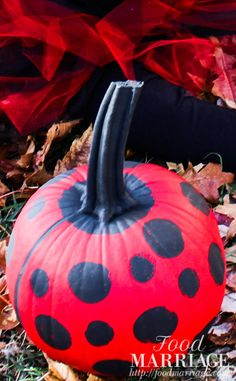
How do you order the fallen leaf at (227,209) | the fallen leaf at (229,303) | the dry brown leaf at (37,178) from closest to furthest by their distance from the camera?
the fallen leaf at (229,303)
the fallen leaf at (227,209)
the dry brown leaf at (37,178)

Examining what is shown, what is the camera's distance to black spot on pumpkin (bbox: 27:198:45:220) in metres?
1.17

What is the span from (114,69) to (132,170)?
0.63 metres

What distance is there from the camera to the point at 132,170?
4.04ft

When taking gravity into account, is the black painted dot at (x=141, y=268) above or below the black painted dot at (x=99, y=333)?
above

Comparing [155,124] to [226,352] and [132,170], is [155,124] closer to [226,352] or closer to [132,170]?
[132,170]

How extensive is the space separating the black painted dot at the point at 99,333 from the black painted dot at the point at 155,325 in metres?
0.05

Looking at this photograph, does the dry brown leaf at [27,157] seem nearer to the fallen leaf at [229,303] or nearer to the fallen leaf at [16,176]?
the fallen leaf at [16,176]

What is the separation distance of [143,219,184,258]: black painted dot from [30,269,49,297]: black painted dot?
0.19 metres

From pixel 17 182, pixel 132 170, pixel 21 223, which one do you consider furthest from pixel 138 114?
pixel 21 223

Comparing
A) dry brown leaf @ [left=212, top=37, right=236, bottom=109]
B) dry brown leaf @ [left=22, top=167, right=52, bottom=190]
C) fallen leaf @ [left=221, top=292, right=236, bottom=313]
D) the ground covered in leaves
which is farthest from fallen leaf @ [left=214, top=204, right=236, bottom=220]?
dry brown leaf @ [left=22, top=167, right=52, bottom=190]

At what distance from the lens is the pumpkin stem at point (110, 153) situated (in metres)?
1.06

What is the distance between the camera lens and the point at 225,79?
5.98 ft

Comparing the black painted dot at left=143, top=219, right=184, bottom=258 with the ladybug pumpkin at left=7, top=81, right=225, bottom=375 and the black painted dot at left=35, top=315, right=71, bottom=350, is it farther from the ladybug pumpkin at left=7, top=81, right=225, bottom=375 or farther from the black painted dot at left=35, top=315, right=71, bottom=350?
the black painted dot at left=35, top=315, right=71, bottom=350

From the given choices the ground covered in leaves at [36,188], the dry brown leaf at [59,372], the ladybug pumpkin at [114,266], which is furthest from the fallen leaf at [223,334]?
the dry brown leaf at [59,372]
